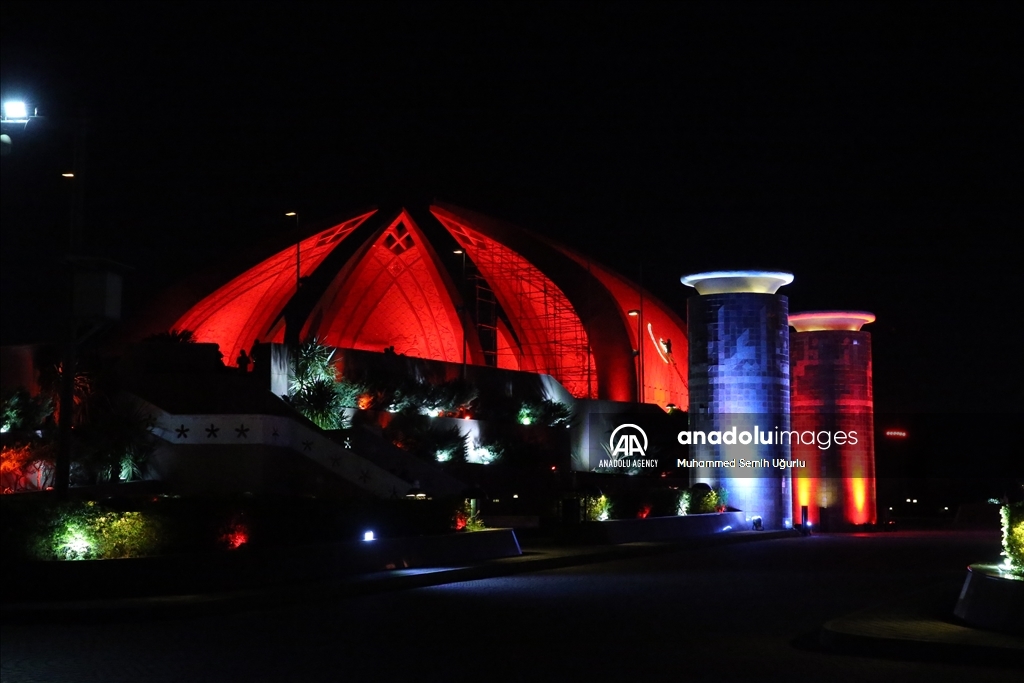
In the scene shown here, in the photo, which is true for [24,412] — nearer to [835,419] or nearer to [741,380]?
[741,380]

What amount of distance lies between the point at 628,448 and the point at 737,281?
10.7m

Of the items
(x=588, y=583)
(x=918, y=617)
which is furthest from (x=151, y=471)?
(x=918, y=617)

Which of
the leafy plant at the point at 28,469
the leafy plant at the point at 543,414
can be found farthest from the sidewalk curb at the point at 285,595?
the leafy plant at the point at 543,414

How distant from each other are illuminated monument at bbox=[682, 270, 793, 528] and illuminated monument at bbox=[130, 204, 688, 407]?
13.2 m

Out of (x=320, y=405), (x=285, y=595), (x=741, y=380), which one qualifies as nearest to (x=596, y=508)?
(x=741, y=380)

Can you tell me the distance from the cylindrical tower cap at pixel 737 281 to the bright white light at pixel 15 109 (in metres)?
23.9

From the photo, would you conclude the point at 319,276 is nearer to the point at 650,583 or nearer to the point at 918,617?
the point at 650,583

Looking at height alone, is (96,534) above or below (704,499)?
below

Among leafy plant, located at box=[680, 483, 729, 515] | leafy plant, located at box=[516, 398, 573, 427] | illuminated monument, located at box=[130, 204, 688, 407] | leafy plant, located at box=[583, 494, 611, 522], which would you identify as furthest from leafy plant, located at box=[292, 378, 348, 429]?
illuminated monument, located at box=[130, 204, 688, 407]

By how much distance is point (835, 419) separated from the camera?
3625cm

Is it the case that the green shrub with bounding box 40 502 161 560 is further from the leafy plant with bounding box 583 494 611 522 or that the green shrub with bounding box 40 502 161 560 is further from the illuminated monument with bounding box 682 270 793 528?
the illuminated monument with bounding box 682 270 793 528

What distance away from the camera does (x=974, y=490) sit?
2063 inches

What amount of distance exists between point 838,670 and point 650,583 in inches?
281

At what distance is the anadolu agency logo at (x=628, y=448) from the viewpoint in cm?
4003
